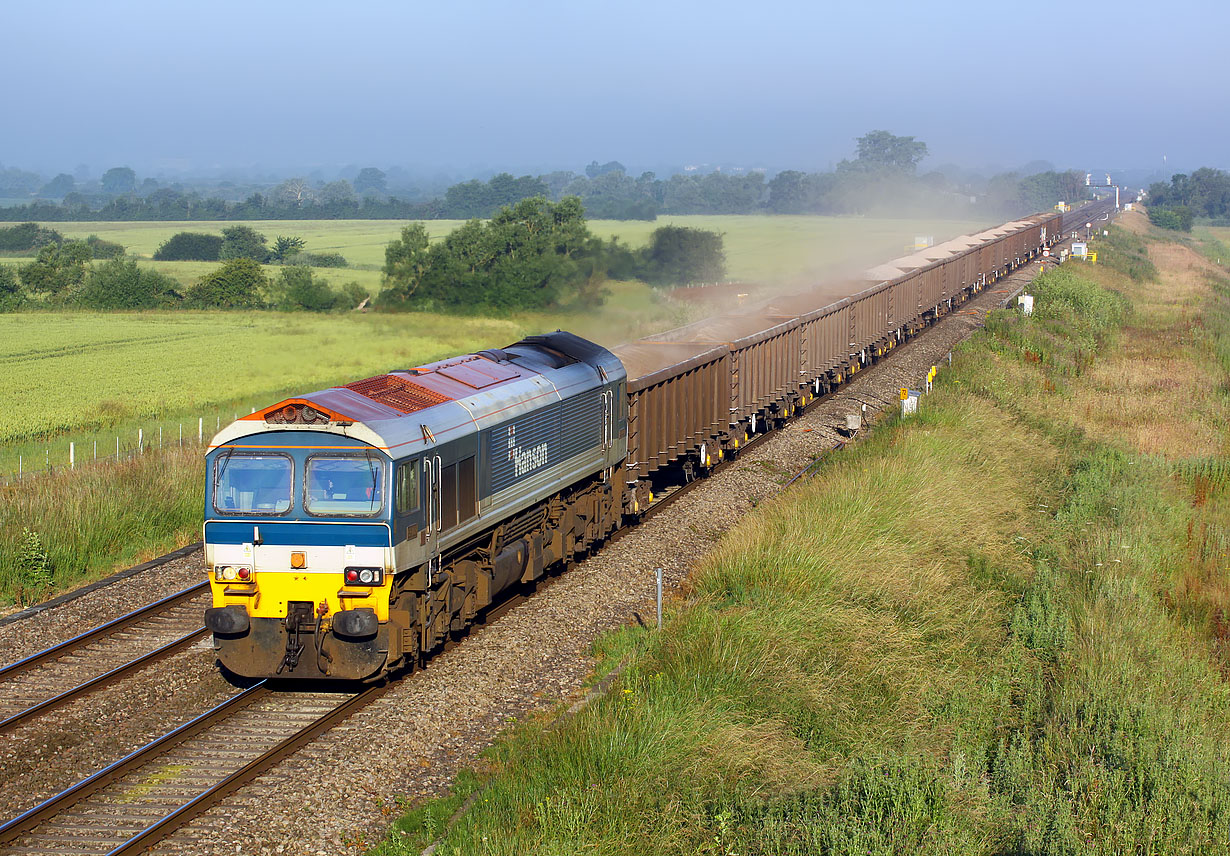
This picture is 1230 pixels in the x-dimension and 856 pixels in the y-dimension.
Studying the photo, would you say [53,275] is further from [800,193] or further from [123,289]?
[800,193]

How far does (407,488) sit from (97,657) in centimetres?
511

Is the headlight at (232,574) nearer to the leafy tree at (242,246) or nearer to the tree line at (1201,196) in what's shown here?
the leafy tree at (242,246)

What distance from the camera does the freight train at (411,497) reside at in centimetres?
Answer: 1191

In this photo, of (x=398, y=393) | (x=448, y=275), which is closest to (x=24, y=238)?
(x=448, y=275)

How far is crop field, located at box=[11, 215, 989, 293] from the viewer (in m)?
88.1

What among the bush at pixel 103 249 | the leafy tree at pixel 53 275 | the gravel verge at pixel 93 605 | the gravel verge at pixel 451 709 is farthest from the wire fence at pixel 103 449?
the bush at pixel 103 249

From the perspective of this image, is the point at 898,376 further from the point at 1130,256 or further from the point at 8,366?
the point at 1130,256

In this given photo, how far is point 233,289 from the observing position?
228 feet

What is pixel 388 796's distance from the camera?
10328 millimetres

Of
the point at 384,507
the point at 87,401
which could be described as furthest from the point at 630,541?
the point at 87,401

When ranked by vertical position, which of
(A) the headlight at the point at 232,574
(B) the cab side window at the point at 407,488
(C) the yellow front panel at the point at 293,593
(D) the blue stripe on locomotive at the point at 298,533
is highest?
(B) the cab side window at the point at 407,488

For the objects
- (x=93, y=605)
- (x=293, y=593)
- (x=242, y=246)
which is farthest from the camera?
(x=242, y=246)

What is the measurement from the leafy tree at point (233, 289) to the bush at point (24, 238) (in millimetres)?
41726

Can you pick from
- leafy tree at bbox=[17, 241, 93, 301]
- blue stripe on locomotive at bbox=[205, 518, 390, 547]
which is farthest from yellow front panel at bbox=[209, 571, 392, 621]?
leafy tree at bbox=[17, 241, 93, 301]
